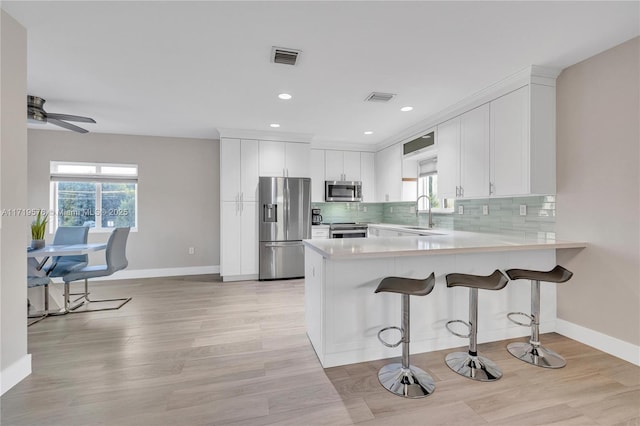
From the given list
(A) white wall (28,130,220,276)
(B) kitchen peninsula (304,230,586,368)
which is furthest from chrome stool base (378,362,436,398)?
(A) white wall (28,130,220,276)

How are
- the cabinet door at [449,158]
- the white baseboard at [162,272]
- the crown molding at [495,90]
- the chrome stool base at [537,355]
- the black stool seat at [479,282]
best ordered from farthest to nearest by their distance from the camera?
the white baseboard at [162,272] < the cabinet door at [449,158] < the crown molding at [495,90] < the chrome stool base at [537,355] < the black stool seat at [479,282]

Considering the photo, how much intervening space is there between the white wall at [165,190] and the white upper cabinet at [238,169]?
807mm

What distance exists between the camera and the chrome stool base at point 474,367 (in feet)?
6.56

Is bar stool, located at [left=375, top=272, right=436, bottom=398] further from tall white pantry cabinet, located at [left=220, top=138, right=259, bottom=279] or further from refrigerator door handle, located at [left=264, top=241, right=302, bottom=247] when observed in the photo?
tall white pantry cabinet, located at [left=220, top=138, right=259, bottom=279]

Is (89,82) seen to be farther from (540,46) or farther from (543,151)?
(543,151)

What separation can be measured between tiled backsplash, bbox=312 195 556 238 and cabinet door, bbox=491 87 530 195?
35cm

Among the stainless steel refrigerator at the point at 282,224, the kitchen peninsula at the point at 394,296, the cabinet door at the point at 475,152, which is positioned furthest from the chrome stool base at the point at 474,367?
the stainless steel refrigerator at the point at 282,224

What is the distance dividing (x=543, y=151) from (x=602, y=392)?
6.41 feet

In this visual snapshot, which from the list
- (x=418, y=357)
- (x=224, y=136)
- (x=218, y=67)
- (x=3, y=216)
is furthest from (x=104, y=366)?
(x=224, y=136)

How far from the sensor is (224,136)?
463cm

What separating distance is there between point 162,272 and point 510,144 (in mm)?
5538

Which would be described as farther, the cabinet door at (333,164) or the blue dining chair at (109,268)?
the cabinet door at (333,164)

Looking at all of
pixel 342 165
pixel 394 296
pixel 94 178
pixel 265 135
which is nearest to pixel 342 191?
pixel 342 165

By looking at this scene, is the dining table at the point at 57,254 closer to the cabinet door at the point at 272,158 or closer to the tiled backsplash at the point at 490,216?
the cabinet door at the point at 272,158
